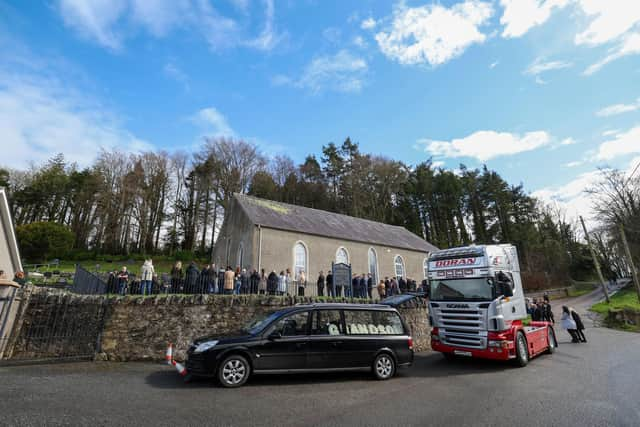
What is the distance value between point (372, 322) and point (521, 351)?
192 inches

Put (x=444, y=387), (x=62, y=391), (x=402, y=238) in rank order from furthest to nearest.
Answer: (x=402, y=238), (x=444, y=387), (x=62, y=391)

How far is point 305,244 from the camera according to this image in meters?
22.9

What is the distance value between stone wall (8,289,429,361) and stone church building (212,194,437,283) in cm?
982

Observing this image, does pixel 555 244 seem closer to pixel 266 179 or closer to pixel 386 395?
pixel 266 179

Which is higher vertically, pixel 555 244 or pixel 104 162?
pixel 104 162

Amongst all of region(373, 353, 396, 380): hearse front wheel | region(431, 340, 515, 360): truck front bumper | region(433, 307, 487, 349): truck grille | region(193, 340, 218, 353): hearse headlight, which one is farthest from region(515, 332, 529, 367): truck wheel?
region(193, 340, 218, 353): hearse headlight

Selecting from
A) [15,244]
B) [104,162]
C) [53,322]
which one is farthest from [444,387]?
[104,162]

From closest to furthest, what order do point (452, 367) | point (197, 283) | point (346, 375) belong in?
point (346, 375) → point (452, 367) → point (197, 283)

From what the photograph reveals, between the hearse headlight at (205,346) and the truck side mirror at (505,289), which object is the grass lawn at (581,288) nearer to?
the truck side mirror at (505,289)

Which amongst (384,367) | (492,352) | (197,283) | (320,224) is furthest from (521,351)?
(320,224)

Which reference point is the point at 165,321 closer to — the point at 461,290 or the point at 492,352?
the point at 461,290

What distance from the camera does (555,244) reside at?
1726 inches

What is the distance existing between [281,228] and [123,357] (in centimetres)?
1314

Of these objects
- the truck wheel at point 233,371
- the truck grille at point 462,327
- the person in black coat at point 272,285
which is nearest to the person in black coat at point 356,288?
the person in black coat at point 272,285
